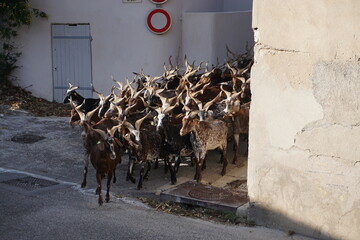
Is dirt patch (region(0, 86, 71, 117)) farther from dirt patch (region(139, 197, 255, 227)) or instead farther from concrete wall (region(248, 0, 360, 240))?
concrete wall (region(248, 0, 360, 240))

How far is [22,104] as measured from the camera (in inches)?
634

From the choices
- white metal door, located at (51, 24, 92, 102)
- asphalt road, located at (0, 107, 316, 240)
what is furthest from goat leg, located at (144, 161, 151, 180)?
white metal door, located at (51, 24, 92, 102)

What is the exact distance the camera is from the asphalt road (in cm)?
790

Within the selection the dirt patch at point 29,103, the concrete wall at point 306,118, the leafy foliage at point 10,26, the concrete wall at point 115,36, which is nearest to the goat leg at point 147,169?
the concrete wall at point 306,118

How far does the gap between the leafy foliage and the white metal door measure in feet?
2.46

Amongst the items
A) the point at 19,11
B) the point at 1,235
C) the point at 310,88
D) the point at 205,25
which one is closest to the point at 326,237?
the point at 310,88

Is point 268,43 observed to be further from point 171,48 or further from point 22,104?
point 22,104

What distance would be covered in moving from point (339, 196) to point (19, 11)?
1151 centimetres

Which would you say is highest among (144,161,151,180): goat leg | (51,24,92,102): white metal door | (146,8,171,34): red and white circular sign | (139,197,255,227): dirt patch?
(146,8,171,34): red and white circular sign

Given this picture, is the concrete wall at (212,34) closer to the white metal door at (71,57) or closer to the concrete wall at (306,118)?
the white metal door at (71,57)

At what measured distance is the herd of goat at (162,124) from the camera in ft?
32.9

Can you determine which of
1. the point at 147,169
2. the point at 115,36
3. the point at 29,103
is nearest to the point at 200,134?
the point at 147,169

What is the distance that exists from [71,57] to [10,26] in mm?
1928

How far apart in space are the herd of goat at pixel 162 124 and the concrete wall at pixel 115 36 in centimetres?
233
